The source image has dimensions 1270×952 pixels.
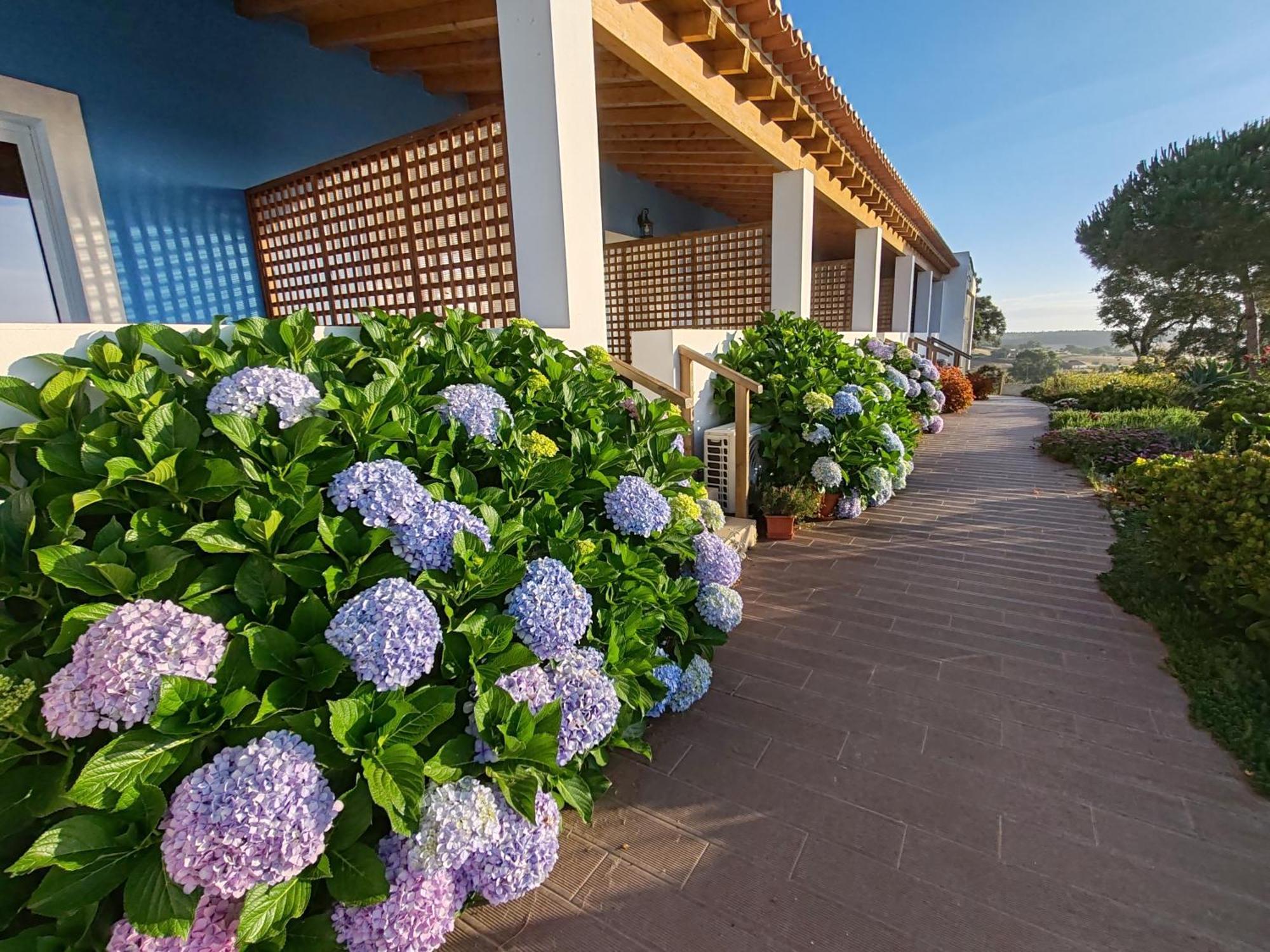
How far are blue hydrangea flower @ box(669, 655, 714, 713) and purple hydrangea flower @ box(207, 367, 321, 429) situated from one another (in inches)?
57.5

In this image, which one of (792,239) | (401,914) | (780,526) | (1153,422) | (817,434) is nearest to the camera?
(401,914)

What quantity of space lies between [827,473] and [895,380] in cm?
196

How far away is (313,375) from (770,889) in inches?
70.8

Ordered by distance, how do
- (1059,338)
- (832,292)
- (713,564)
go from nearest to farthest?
(713,564), (832,292), (1059,338)

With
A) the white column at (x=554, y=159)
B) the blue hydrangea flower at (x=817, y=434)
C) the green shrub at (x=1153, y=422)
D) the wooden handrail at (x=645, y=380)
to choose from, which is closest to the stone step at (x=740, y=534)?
the blue hydrangea flower at (x=817, y=434)

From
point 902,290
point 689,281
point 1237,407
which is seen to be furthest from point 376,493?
point 902,290

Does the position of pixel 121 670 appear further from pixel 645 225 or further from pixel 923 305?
pixel 923 305

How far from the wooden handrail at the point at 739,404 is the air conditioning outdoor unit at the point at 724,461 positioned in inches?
1.3

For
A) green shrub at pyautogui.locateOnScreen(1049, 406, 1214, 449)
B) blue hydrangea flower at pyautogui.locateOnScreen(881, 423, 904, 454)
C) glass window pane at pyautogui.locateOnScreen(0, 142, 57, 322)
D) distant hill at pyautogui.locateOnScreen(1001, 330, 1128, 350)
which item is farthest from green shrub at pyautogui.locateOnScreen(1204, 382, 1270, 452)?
distant hill at pyautogui.locateOnScreen(1001, 330, 1128, 350)

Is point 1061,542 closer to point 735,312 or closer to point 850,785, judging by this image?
point 850,785

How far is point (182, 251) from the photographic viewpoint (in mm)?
3465

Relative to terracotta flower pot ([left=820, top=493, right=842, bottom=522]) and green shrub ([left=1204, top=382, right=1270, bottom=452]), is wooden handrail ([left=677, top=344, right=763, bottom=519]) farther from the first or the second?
green shrub ([left=1204, top=382, right=1270, bottom=452])

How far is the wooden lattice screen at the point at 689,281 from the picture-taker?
251 inches

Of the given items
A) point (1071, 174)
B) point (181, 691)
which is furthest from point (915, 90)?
point (181, 691)
